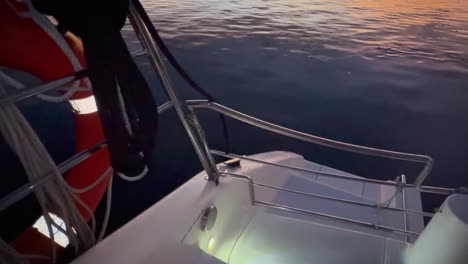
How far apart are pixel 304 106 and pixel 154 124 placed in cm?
352

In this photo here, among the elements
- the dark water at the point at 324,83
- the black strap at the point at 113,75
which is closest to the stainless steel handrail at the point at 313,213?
the black strap at the point at 113,75

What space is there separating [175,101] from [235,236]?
0.64 m

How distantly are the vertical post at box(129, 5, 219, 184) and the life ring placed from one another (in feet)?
0.93

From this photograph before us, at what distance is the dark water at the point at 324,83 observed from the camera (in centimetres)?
328

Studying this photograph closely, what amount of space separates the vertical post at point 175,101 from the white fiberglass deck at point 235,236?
112 millimetres

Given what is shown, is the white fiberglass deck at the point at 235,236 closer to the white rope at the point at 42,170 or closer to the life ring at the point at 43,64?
the white rope at the point at 42,170

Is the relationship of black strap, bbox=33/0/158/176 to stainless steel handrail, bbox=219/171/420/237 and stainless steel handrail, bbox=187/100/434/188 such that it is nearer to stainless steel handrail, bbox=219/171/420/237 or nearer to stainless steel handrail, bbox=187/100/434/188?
stainless steel handrail, bbox=187/100/434/188

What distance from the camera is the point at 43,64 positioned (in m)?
1.14

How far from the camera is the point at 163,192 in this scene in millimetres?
2871

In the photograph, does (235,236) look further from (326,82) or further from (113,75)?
(326,82)

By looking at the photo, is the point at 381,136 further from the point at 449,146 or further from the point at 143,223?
the point at 143,223

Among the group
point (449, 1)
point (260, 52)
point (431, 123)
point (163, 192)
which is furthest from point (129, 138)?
point (449, 1)

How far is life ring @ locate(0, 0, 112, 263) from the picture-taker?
1.00m

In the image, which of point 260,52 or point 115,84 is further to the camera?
point 260,52
